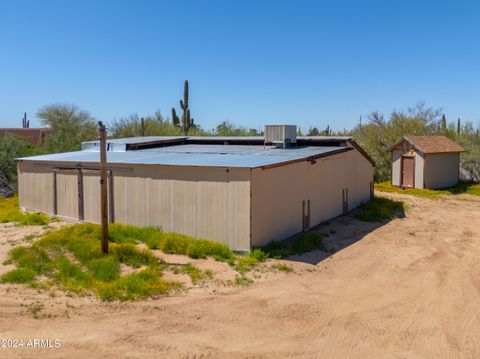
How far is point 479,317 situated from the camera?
32.6ft

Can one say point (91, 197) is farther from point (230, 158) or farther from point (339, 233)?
point (339, 233)

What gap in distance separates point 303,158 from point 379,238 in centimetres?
399

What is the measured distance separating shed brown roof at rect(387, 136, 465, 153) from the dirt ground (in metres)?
15.4

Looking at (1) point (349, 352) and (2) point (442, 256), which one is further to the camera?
(2) point (442, 256)

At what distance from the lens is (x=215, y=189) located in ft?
47.9

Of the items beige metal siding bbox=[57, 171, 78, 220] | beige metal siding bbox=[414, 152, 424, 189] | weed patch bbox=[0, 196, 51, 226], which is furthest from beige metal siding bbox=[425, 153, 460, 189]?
weed patch bbox=[0, 196, 51, 226]

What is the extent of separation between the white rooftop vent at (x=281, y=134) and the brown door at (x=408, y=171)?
12.0 meters

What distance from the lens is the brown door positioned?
96.8 ft

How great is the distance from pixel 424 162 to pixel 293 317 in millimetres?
21708

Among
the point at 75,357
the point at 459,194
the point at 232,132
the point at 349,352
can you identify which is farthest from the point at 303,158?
the point at 232,132

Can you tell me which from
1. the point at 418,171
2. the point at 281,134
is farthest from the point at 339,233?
the point at 418,171

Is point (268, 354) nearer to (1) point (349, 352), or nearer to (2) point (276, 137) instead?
(1) point (349, 352)

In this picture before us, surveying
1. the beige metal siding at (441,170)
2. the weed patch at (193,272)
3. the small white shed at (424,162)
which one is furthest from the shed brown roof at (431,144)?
the weed patch at (193,272)

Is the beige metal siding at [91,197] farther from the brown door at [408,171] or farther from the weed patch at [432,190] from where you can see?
the brown door at [408,171]
